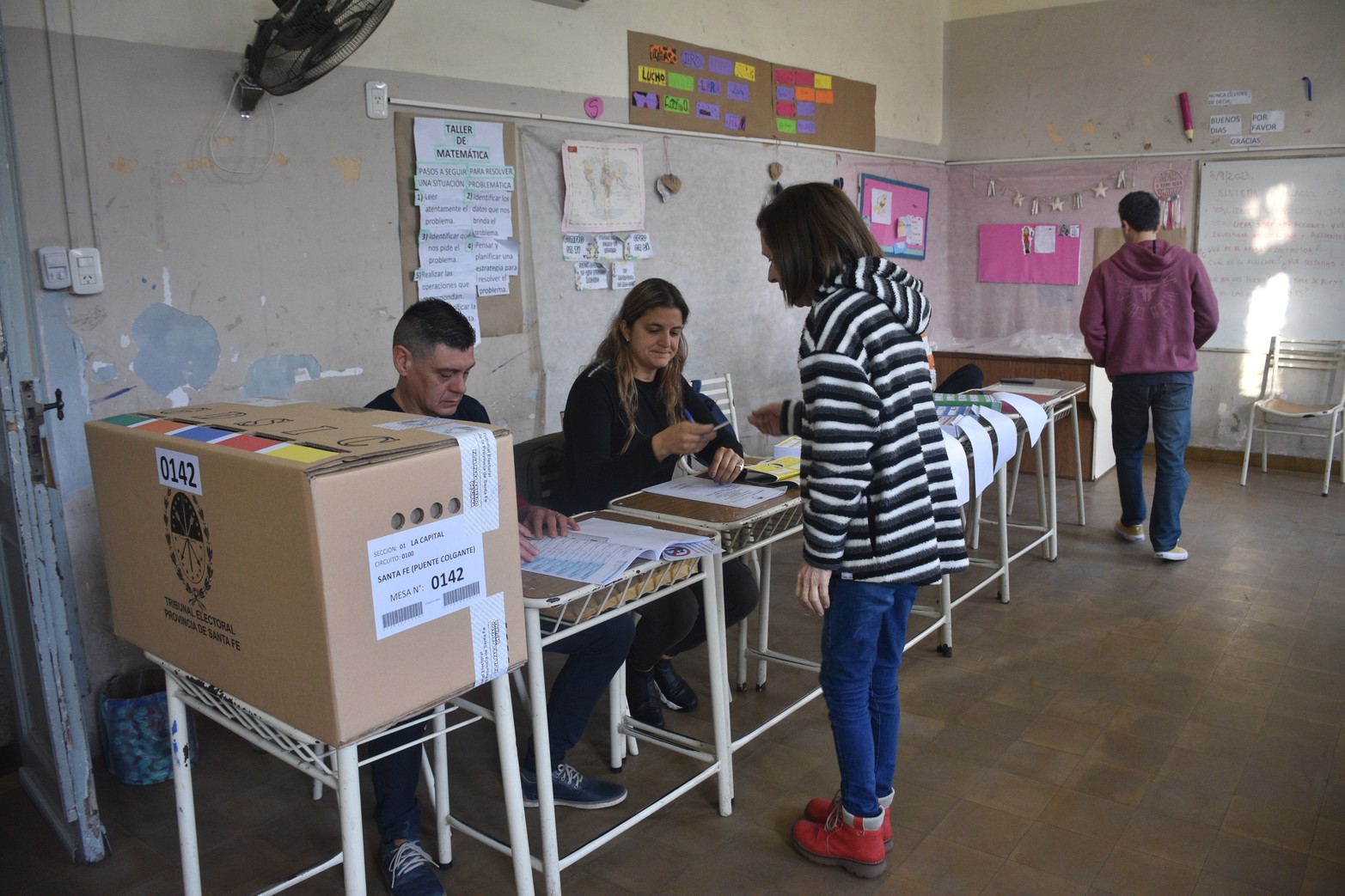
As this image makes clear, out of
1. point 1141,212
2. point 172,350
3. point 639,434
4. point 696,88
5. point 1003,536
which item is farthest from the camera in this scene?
point 696,88

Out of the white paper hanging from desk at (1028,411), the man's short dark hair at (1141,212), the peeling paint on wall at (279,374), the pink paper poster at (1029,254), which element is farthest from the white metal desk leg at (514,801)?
the pink paper poster at (1029,254)

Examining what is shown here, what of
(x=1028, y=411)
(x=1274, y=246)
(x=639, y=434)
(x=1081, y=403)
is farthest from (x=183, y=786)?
(x=1274, y=246)

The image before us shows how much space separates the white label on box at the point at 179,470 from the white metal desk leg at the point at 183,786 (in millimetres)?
411

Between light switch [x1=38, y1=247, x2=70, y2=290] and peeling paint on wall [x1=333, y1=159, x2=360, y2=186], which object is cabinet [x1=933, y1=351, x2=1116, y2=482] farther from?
light switch [x1=38, y1=247, x2=70, y2=290]

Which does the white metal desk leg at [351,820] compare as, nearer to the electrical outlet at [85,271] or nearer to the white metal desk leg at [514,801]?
the white metal desk leg at [514,801]

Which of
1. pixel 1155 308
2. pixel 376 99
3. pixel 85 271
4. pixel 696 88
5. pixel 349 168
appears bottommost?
pixel 1155 308

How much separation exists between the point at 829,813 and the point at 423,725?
89 centimetres

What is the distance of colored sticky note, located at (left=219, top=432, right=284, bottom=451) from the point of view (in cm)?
133

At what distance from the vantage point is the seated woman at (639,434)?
2531mm

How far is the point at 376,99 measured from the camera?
3.15 metres

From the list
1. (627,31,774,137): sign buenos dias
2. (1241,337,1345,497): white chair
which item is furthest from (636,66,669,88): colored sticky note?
(1241,337,1345,497): white chair

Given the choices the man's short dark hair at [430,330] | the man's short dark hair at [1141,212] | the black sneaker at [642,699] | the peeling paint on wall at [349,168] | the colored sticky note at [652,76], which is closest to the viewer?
the man's short dark hair at [430,330]

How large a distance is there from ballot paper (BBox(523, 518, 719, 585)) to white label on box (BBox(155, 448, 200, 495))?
1.99ft

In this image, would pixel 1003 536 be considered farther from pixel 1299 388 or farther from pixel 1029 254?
pixel 1029 254
